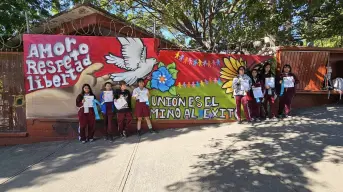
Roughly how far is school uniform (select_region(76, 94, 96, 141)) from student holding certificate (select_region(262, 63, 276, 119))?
14.9 feet

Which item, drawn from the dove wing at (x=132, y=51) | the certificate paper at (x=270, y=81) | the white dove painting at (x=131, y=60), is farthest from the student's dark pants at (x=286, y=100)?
the dove wing at (x=132, y=51)

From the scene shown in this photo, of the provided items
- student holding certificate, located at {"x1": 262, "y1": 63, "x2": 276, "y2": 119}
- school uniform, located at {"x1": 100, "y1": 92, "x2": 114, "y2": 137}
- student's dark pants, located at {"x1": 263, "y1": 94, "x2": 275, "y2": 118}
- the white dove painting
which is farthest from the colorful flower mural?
student's dark pants, located at {"x1": 263, "y1": 94, "x2": 275, "y2": 118}

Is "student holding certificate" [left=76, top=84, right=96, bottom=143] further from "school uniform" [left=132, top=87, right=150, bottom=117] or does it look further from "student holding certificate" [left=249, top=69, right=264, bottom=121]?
"student holding certificate" [left=249, top=69, right=264, bottom=121]

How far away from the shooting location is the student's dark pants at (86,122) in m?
6.48

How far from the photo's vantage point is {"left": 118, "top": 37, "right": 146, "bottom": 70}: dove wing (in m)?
6.94

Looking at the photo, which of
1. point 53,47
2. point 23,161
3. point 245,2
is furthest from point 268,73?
point 23,161

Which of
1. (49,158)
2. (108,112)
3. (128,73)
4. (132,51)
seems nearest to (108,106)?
(108,112)

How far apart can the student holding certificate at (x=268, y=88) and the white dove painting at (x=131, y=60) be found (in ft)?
10.5

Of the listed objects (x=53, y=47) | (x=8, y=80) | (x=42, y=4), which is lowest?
(x=8, y=80)

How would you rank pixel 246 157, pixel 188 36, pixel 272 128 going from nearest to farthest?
pixel 246 157
pixel 272 128
pixel 188 36

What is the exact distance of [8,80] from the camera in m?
6.64

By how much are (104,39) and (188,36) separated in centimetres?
505

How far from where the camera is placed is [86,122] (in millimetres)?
6531

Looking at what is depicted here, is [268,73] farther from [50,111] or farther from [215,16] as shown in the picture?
[50,111]
